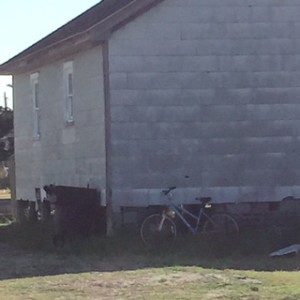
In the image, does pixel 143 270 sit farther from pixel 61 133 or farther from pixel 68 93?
pixel 61 133

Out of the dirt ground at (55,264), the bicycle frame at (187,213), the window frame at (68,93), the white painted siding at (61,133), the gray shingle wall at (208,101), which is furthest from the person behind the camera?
the window frame at (68,93)

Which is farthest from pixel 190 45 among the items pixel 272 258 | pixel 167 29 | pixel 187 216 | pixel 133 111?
pixel 272 258

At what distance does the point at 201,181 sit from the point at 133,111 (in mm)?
1933

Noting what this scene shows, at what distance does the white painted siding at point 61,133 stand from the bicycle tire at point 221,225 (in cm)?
224

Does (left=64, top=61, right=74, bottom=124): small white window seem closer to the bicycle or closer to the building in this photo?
the building

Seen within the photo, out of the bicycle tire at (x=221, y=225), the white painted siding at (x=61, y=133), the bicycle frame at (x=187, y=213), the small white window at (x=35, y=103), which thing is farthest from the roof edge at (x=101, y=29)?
the bicycle tire at (x=221, y=225)

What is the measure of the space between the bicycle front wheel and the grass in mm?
221

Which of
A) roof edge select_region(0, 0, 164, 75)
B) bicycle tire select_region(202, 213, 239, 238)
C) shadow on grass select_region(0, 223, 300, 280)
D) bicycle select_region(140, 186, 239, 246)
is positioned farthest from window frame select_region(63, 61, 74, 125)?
bicycle tire select_region(202, 213, 239, 238)

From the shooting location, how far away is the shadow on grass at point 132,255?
14453mm

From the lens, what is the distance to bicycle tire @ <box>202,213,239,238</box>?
1772cm

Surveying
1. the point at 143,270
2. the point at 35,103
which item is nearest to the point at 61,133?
the point at 35,103

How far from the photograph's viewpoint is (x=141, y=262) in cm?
1505

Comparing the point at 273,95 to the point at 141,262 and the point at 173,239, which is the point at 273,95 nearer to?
the point at 173,239

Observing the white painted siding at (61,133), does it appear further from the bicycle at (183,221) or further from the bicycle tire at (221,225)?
the bicycle tire at (221,225)
